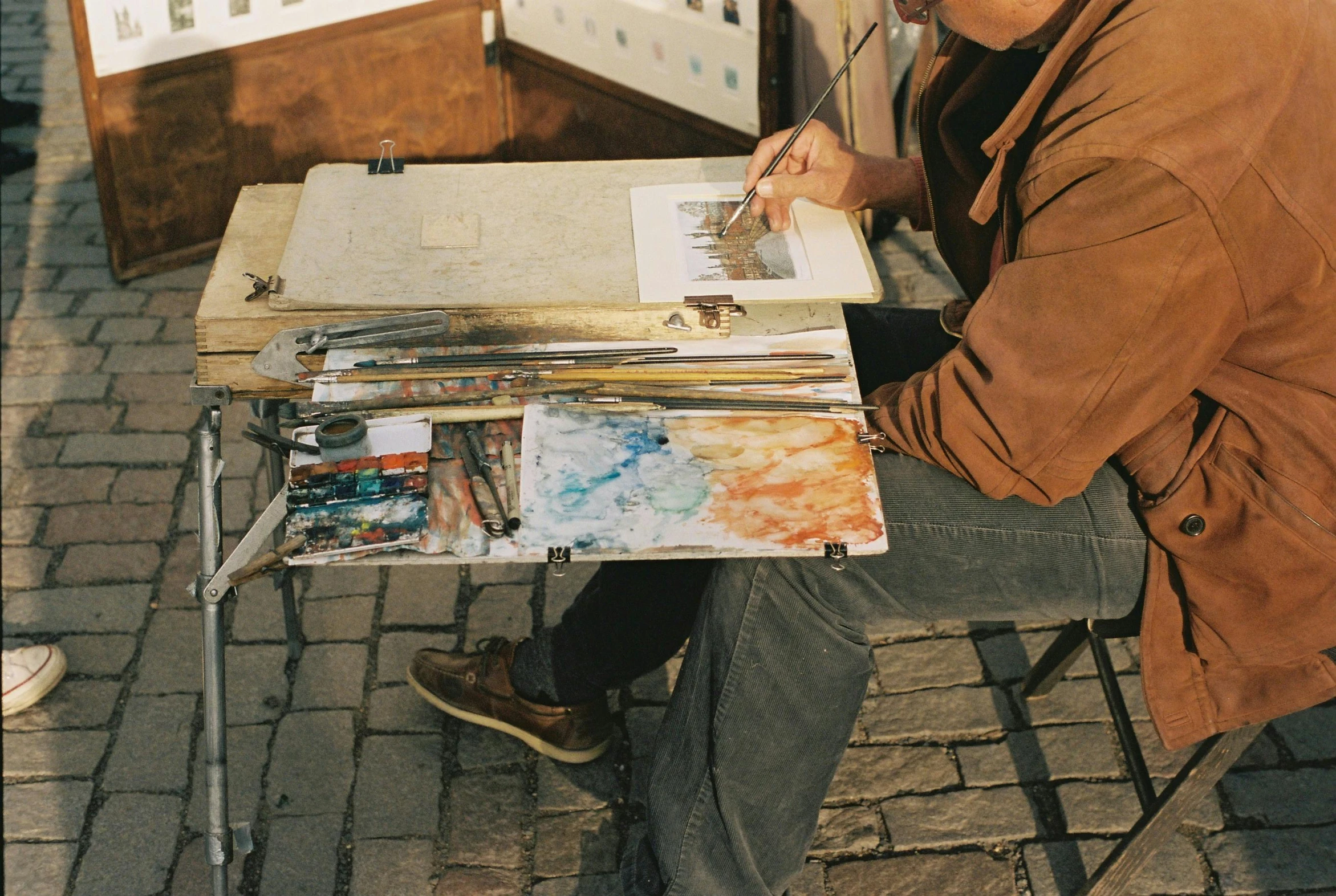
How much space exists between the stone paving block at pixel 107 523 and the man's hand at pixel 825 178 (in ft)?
5.85

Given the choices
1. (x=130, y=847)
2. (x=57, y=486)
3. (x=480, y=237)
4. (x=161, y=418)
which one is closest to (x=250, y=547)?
(x=480, y=237)

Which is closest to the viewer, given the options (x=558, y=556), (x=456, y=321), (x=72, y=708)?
(x=558, y=556)

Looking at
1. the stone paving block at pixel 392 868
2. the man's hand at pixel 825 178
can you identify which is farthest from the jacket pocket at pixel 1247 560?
the stone paving block at pixel 392 868

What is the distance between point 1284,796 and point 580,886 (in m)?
1.42

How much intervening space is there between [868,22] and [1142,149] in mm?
2180

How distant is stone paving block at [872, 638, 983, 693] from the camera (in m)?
2.65

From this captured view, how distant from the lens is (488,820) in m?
2.35

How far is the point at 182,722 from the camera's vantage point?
2.52 meters

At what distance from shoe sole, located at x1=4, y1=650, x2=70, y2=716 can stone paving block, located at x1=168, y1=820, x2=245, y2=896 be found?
1.75ft

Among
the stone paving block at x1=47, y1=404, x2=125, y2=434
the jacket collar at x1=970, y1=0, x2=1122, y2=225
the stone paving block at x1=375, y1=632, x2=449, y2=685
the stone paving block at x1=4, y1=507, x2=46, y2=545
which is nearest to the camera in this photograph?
the jacket collar at x1=970, y1=0, x2=1122, y2=225

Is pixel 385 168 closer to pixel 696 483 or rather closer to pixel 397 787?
pixel 696 483

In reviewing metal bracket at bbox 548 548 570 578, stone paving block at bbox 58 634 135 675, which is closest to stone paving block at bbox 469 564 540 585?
stone paving block at bbox 58 634 135 675

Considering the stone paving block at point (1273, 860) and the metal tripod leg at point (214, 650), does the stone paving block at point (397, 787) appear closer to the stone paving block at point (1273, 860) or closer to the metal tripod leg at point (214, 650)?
the metal tripod leg at point (214, 650)

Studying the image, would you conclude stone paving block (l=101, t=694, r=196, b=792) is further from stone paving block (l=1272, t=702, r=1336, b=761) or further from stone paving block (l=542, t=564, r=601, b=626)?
stone paving block (l=1272, t=702, r=1336, b=761)
